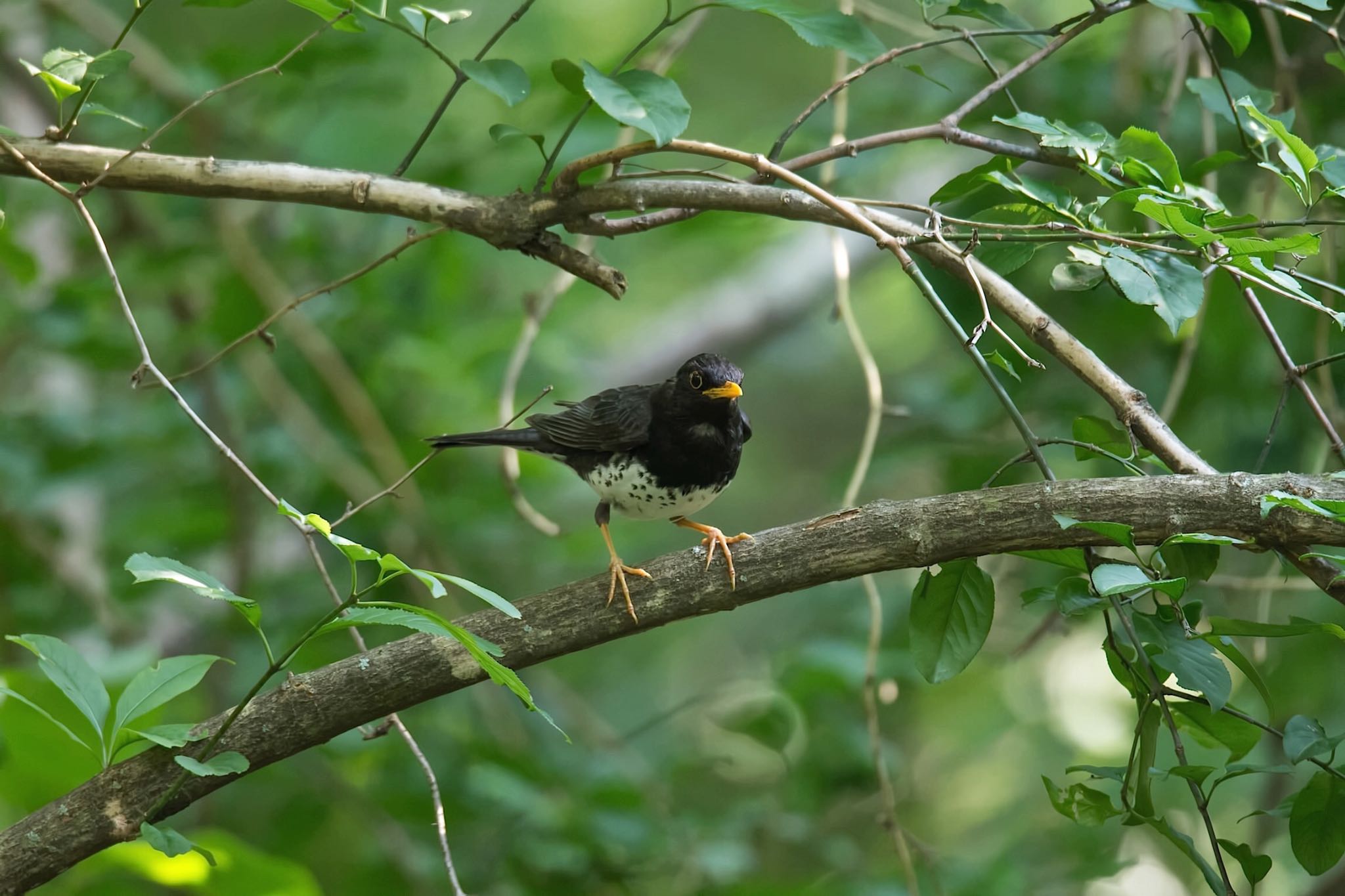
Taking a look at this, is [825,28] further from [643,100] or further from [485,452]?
[485,452]

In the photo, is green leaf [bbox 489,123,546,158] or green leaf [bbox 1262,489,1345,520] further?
green leaf [bbox 489,123,546,158]

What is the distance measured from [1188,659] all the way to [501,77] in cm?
187

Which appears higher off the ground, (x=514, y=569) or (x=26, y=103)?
(x=26, y=103)

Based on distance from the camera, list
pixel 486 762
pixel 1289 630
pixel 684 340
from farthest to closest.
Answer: pixel 684 340 → pixel 486 762 → pixel 1289 630

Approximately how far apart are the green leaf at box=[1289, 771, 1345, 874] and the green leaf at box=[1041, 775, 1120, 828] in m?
0.33

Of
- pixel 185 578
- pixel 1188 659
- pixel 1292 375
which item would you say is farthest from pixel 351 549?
pixel 1292 375

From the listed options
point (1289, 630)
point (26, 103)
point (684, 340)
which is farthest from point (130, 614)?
point (1289, 630)

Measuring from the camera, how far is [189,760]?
2.12 metres

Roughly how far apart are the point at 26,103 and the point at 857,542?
5.89 meters

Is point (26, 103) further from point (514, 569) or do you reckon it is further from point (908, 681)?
point (908, 681)

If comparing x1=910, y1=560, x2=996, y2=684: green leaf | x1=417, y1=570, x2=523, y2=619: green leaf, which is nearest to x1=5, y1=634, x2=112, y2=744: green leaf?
x1=417, y1=570, x2=523, y2=619: green leaf

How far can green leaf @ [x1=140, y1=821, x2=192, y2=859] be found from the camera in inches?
82.7

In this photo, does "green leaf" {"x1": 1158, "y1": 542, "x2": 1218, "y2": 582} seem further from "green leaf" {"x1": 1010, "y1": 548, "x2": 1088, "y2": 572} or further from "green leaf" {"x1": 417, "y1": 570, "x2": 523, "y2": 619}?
"green leaf" {"x1": 417, "y1": 570, "x2": 523, "y2": 619}

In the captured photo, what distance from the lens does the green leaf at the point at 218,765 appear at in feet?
6.83
